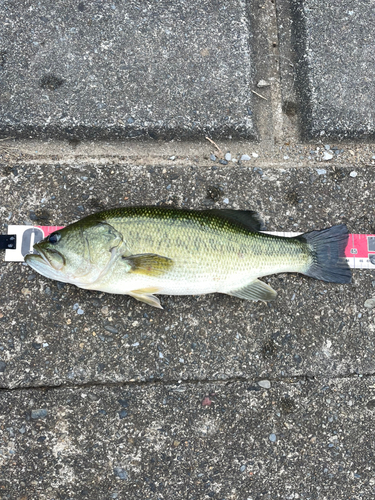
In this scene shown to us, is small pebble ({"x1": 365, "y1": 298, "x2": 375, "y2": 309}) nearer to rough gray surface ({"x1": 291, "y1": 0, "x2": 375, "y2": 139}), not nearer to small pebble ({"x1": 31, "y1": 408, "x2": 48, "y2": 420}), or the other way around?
rough gray surface ({"x1": 291, "y1": 0, "x2": 375, "y2": 139})

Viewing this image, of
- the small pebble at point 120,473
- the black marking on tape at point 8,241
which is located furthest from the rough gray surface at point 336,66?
the small pebble at point 120,473

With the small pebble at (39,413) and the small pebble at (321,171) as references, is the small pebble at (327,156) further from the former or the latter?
the small pebble at (39,413)

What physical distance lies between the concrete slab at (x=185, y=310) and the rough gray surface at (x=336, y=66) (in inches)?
18.7

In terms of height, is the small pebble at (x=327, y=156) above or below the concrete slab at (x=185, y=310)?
above

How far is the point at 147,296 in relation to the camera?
9.04ft

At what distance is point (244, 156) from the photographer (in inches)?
128

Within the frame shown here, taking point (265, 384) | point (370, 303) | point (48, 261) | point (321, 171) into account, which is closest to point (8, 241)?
point (48, 261)

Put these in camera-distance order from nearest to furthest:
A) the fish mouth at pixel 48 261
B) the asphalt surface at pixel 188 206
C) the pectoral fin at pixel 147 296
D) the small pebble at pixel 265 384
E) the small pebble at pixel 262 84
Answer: the fish mouth at pixel 48 261, the pectoral fin at pixel 147 296, the asphalt surface at pixel 188 206, the small pebble at pixel 265 384, the small pebble at pixel 262 84

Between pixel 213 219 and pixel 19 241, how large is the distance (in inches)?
61.2

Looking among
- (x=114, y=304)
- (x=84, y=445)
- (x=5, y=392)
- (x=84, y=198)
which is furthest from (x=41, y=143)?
(x=84, y=445)

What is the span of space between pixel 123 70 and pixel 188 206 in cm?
131

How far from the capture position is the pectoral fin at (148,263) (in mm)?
2600

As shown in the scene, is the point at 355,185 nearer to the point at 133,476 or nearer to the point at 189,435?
the point at 189,435

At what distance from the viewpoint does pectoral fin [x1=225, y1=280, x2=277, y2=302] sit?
2865mm
